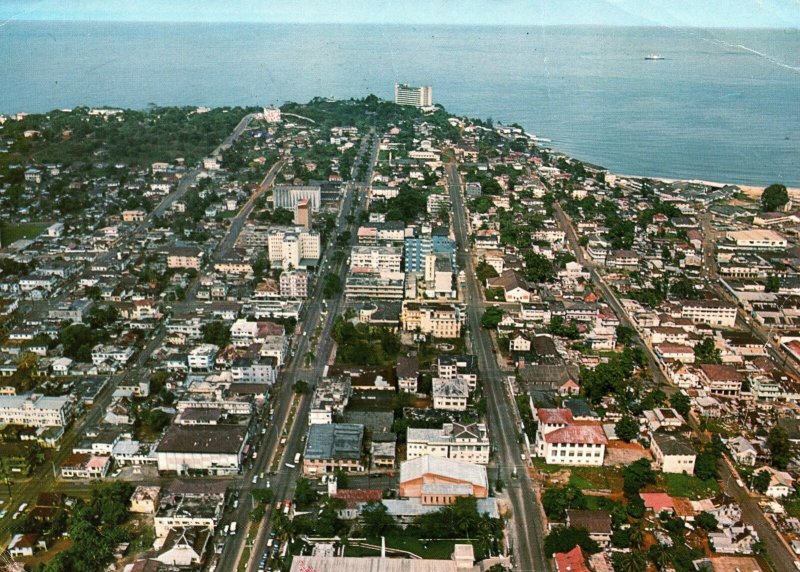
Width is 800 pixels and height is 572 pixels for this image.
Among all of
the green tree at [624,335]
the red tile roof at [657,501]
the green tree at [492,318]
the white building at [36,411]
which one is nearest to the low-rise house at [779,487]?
the red tile roof at [657,501]

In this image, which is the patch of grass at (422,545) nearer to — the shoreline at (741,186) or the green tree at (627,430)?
the green tree at (627,430)

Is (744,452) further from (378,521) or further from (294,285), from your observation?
(294,285)

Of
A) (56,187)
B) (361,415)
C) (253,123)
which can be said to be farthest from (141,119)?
(361,415)

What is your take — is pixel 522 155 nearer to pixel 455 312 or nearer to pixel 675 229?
pixel 675 229

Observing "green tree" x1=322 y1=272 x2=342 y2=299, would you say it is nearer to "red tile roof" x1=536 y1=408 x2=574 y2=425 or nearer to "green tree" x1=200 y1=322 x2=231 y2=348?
"green tree" x1=200 y1=322 x2=231 y2=348

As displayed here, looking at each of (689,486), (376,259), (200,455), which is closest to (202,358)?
(200,455)
